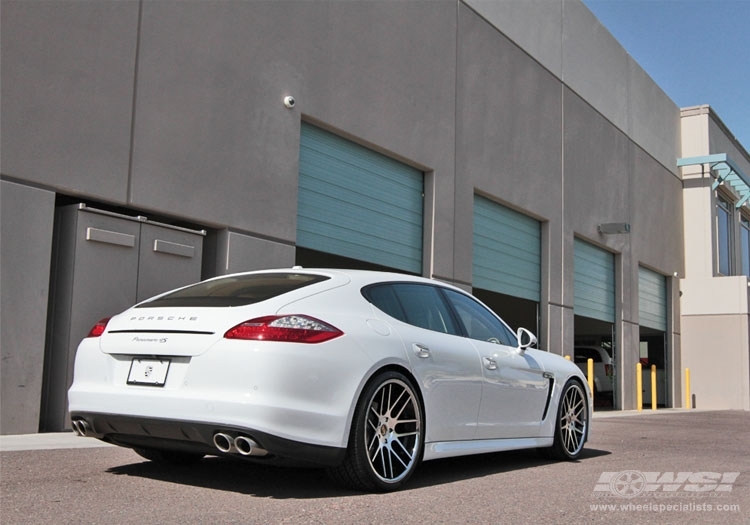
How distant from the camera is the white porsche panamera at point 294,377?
441 centimetres

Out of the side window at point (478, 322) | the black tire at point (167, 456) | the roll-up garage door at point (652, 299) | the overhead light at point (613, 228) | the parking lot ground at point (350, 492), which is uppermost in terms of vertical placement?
the overhead light at point (613, 228)

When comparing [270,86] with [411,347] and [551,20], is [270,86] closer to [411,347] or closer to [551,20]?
[411,347]

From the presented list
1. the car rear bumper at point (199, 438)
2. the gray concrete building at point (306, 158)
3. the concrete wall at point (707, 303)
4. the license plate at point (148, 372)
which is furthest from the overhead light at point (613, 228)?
the license plate at point (148, 372)

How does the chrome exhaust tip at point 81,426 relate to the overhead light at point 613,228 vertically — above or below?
below

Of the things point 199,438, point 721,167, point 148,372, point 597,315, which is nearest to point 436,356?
point 199,438

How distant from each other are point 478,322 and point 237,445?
259cm

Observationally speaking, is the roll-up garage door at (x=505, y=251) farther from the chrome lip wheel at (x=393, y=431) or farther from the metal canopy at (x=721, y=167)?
the metal canopy at (x=721, y=167)

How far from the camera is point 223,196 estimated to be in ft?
32.8

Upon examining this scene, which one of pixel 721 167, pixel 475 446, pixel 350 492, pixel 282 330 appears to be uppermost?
pixel 721 167

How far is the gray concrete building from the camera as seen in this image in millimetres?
8062

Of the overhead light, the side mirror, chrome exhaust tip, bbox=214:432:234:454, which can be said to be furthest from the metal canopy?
chrome exhaust tip, bbox=214:432:234:454

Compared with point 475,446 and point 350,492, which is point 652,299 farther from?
point 350,492

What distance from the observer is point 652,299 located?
25.5 m

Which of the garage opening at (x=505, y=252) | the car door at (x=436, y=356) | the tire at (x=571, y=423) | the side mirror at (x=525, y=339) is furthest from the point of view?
the garage opening at (x=505, y=252)
